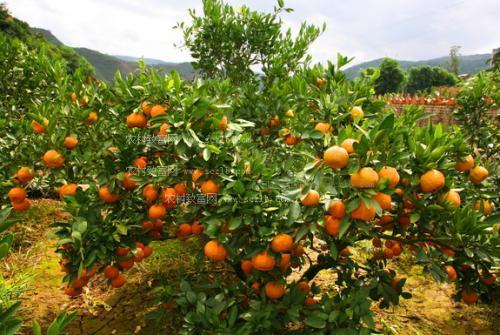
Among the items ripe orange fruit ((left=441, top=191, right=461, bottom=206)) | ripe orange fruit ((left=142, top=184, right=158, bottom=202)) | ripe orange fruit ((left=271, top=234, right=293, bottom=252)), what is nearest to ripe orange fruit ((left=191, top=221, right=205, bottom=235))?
ripe orange fruit ((left=142, top=184, right=158, bottom=202))

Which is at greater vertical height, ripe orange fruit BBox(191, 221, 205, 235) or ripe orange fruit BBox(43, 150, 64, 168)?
ripe orange fruit BBox(43, 150, 64, 168)

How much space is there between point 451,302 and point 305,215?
2365 mm

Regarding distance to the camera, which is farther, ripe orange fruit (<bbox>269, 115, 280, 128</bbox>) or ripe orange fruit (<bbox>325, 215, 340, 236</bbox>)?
ripe orange fruit (<bbox>269, 115, 280, 128</bbox>)

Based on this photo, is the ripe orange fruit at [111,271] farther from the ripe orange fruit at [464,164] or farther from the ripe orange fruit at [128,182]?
the ripe orange fruit at [464,164]

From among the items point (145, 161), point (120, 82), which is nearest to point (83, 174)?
point (145, 161)

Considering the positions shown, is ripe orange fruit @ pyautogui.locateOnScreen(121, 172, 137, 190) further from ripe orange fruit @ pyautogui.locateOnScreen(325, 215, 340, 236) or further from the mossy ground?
ripe orange fruit @ pyautogui.locateOnScreen(325, 215, 340, 236)

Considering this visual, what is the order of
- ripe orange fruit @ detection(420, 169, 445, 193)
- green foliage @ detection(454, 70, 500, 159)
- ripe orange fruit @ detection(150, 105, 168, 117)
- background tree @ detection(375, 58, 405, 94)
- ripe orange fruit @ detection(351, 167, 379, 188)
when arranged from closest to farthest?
ripe orange fruit @ detection(351, 167, 379, 188)
ripe orange fruit @ detection(420, 169, 445, 193)
ripe orange fruit @ detection(150, 105, 168, 117)
green foliage @ detection(454, 70, 500, 159)
background tree @ detection(375, 58, 405, 94)

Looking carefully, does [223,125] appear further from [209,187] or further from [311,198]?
[311,198]

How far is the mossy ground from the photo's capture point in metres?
2.49

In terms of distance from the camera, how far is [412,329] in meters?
2.52

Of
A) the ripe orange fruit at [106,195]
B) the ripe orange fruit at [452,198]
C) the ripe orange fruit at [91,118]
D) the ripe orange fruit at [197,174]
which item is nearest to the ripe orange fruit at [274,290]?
the ripe orange fruit at [197,174]

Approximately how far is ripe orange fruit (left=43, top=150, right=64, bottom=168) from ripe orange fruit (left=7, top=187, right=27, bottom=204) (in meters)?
0.37

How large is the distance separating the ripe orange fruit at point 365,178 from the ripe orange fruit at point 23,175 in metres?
1.92

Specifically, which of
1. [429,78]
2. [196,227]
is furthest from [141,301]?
[429,78]
